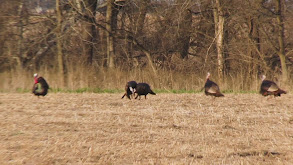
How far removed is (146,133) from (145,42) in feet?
52.6

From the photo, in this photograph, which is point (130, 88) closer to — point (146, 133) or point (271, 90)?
point (271, 90)

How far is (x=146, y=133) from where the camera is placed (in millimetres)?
7672

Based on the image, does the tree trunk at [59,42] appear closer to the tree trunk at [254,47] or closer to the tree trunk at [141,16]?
the tree trunk at [141,16]

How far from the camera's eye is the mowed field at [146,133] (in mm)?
5936

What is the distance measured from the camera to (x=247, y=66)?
21.6m

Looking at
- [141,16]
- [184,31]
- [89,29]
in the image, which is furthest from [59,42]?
[184,31]

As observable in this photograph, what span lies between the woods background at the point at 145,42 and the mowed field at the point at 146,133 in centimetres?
720

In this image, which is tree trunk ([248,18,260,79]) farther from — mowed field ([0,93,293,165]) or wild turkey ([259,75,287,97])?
mowed field ([0,93,293,165])

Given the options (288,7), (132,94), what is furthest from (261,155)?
(288,7)

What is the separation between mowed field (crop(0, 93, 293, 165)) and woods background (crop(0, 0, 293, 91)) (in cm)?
720

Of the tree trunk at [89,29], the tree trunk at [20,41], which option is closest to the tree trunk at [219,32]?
the tree trunk at [89,29]

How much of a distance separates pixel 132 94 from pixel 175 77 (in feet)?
19.7

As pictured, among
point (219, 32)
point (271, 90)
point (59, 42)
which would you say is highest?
point (219, 32)

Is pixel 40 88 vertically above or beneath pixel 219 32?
beneath
